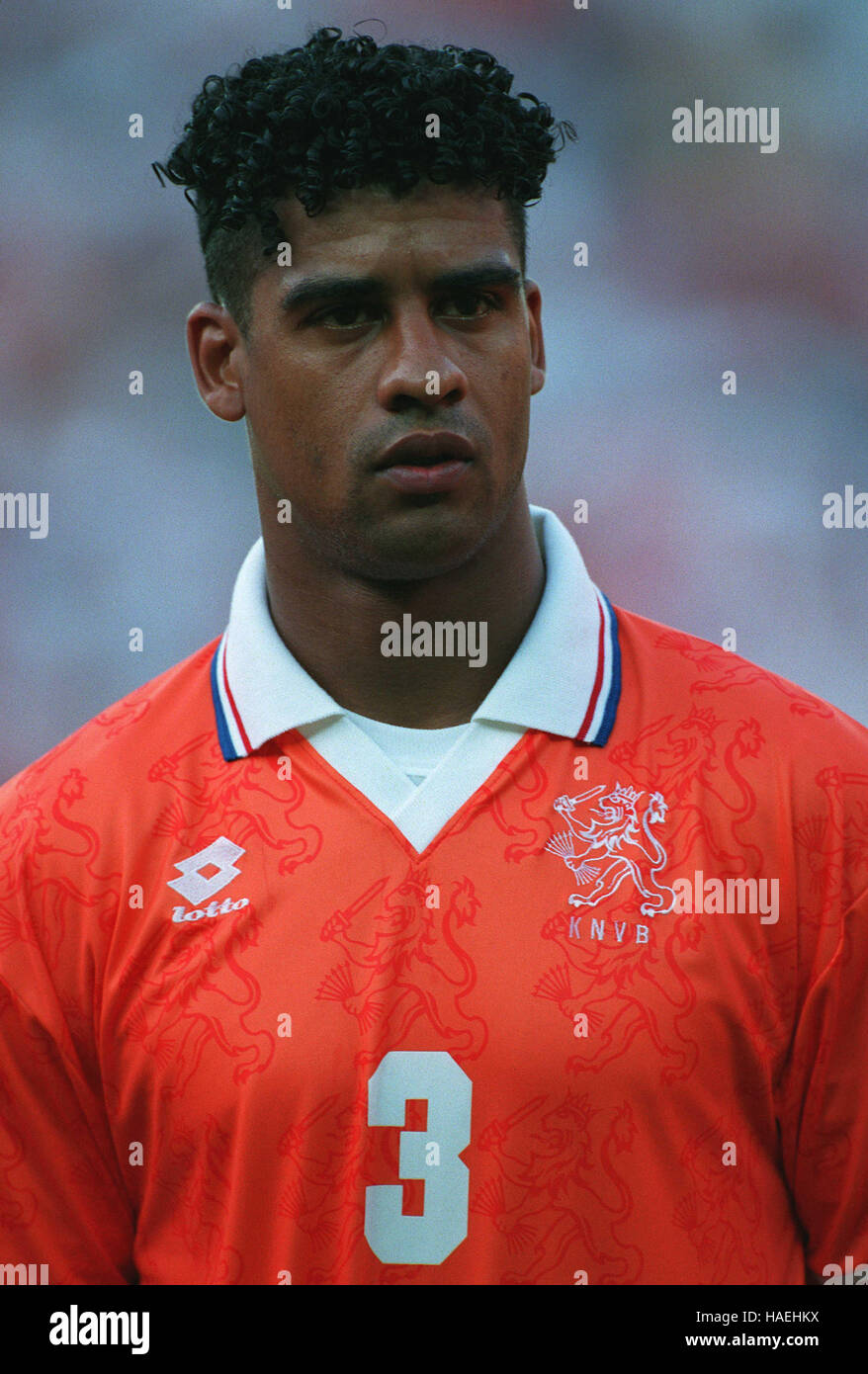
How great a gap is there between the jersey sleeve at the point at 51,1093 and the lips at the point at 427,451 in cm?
54

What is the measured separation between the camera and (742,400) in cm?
340

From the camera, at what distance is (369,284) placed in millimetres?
1602

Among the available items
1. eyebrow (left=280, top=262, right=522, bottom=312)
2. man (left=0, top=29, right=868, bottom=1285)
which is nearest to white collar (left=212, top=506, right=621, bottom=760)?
man (left=0, top=29, right=868, bottom=1285)

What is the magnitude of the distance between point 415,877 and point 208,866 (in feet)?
0.71

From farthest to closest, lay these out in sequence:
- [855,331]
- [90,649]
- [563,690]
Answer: [855,331]
[90,649]
[563,690]

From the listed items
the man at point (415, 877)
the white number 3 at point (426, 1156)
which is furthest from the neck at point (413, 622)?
the white number 3 at point (426, 1156)

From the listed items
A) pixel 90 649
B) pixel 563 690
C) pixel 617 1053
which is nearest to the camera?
pixel 617 1053

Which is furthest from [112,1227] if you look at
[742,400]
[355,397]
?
[742,400]

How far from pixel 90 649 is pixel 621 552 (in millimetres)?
1142

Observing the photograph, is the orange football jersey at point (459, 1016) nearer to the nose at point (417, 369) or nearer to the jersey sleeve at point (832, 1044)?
the jersey sleeve at point (832, 1044)

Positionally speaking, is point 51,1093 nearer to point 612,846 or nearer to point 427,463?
point 612,846

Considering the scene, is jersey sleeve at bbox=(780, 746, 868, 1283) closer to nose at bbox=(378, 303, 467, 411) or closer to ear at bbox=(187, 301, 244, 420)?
nose at bbox=(378, 303, 467, 411)

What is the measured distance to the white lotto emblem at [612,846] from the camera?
1.60m
